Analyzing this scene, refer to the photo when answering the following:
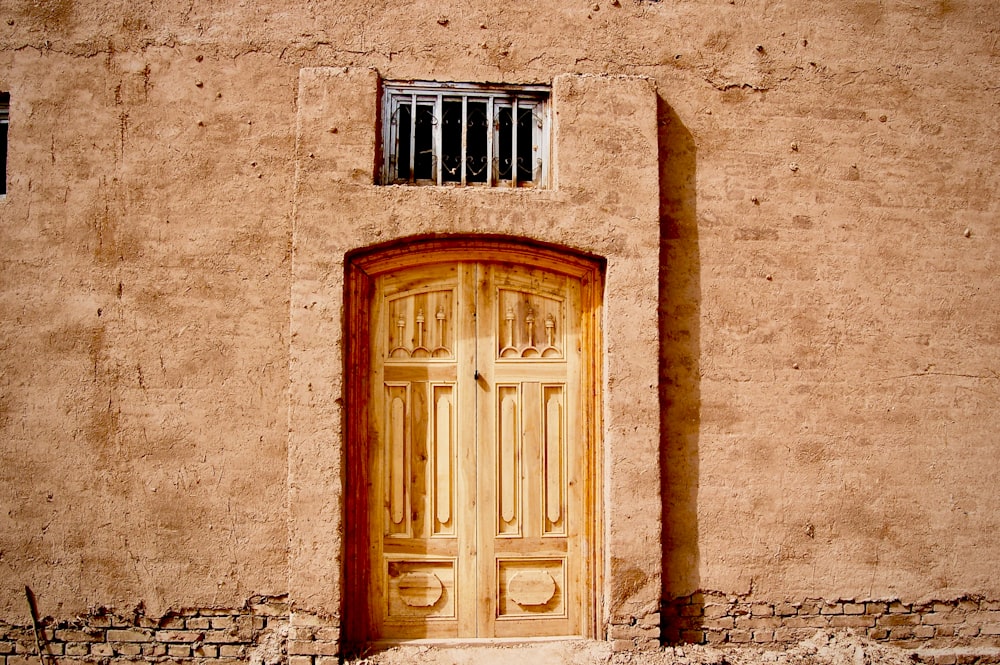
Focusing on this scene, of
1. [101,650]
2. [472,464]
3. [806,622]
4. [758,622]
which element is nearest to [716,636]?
[758,622]

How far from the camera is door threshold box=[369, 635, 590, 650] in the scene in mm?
3836

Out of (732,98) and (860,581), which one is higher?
(732,98)

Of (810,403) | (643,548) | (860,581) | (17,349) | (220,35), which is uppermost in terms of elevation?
(220,35)

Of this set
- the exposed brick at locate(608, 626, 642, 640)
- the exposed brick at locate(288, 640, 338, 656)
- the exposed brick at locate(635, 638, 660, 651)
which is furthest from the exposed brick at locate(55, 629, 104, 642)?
the exposed brick at locate(635, 638, 660, 651)

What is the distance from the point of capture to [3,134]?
405 centimetres

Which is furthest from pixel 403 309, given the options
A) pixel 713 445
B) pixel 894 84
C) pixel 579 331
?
pixel 894 84

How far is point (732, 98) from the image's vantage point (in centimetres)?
407

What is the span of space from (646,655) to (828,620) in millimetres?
1183

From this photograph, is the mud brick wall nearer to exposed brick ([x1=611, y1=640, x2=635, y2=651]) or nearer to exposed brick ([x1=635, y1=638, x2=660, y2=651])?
exposed brick ([x1=611, y1=640, x2=635, y2=651])

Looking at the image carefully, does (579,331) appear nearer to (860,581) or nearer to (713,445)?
(713,445)

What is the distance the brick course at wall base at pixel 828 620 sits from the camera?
3.91 meters

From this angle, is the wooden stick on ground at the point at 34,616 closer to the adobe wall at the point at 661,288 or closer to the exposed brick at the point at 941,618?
the adobe wall at the point at 661,288

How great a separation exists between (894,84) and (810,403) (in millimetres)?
2138

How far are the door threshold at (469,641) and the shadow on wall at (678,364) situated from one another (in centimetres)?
64
